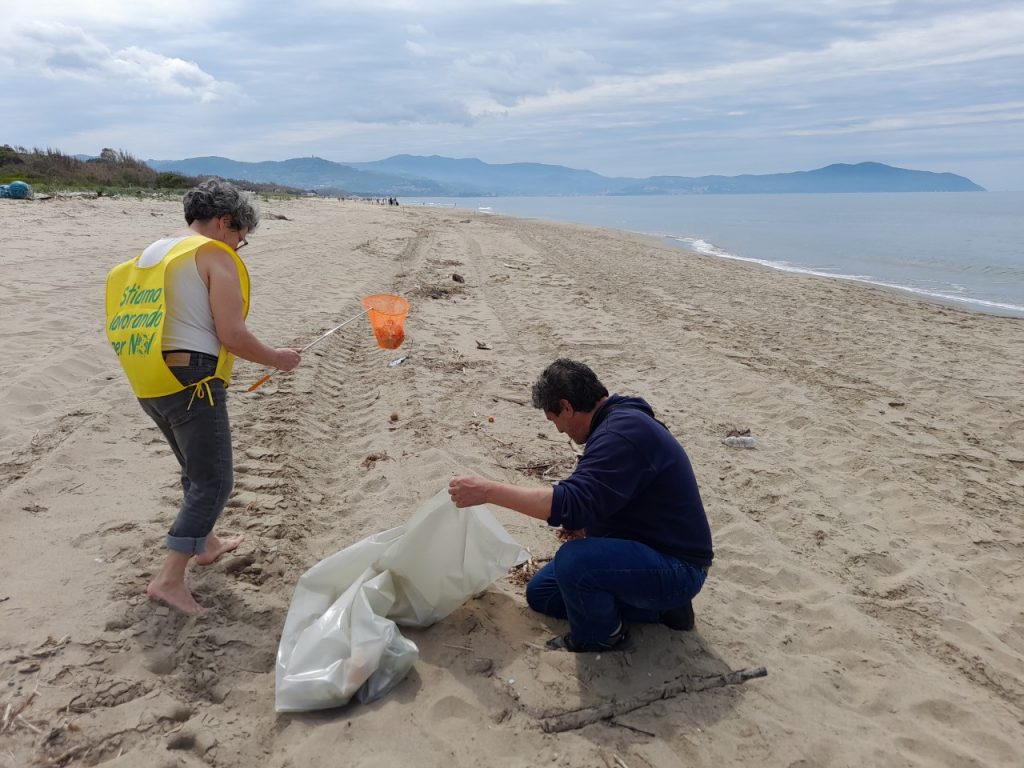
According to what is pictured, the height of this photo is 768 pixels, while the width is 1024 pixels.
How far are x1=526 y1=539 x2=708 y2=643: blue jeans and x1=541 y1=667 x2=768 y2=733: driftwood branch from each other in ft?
0.91

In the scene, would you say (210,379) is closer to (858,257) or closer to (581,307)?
(581,307)

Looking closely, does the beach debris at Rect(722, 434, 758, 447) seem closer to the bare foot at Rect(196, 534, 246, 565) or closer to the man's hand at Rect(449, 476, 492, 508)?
the man's hand at Rect(449, 476, 492, 508)

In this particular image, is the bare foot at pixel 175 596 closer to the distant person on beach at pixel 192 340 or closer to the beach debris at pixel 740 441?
the distant person on beach at pixel 192 340

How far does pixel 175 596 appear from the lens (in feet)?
9.29

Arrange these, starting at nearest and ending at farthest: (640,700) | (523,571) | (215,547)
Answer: (640,700) → (215,547) → (523,571)

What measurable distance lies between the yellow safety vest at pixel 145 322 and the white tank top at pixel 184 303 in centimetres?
2

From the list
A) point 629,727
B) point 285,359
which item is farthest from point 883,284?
point 285,359

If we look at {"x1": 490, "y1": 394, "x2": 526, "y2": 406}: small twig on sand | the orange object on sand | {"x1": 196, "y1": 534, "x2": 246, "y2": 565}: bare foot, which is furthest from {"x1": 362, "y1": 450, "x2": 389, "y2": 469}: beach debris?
{"x1": 490, "y1": 394, "x2": 526, "y2": 406}: small twig on sand

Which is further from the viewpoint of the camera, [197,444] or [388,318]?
[388,318]

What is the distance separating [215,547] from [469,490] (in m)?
1.58

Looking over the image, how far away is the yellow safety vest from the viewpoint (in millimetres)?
2570

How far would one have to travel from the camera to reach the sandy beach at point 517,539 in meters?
2.32

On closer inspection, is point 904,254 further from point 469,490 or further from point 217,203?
point 217,203

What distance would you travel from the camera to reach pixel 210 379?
270 centimetres
